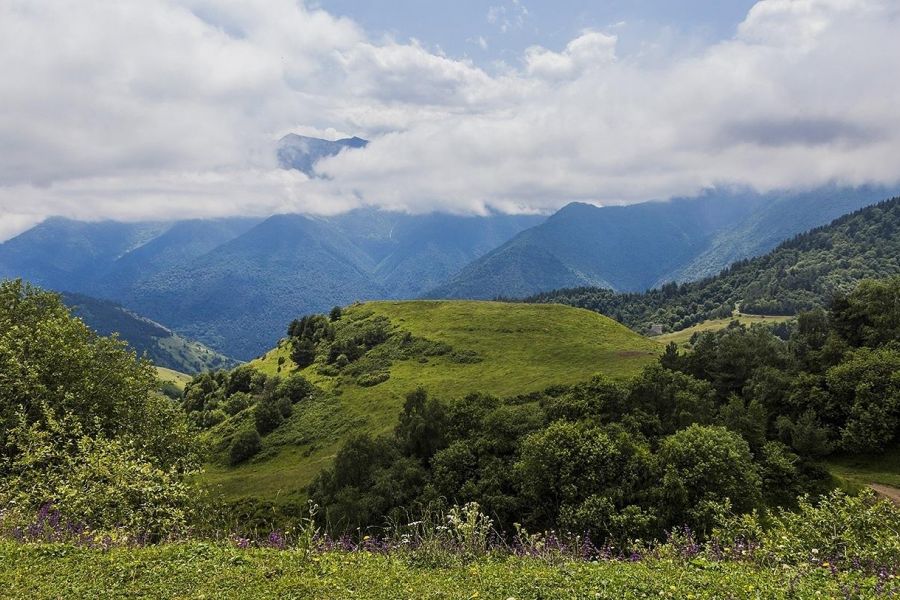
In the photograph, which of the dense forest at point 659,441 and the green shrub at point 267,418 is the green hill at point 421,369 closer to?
the green shrub at point 267,418

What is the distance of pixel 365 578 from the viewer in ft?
44.5

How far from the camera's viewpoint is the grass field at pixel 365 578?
12148 mm

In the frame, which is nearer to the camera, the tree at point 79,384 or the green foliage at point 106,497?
Answer: the green foliage at point 106,497

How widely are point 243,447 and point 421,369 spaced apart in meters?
42.1

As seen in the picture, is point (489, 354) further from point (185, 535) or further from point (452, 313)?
point (185, 535)

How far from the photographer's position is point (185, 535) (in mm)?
18406

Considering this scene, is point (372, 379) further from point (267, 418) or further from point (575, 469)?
point (575, 469)

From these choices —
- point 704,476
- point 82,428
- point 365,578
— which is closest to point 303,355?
point 82,428

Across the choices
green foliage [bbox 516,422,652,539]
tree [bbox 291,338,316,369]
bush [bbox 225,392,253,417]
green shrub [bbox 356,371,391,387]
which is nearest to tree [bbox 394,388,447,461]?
green foliage [bbox 516,422,652,539]

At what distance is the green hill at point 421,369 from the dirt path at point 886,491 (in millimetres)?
42449

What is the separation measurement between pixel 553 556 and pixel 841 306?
85.9 meters

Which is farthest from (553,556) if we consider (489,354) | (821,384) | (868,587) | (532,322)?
(532,322)

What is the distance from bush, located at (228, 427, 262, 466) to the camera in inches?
4097

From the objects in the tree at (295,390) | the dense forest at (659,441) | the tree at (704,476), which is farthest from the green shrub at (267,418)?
the tree at (704,476)
